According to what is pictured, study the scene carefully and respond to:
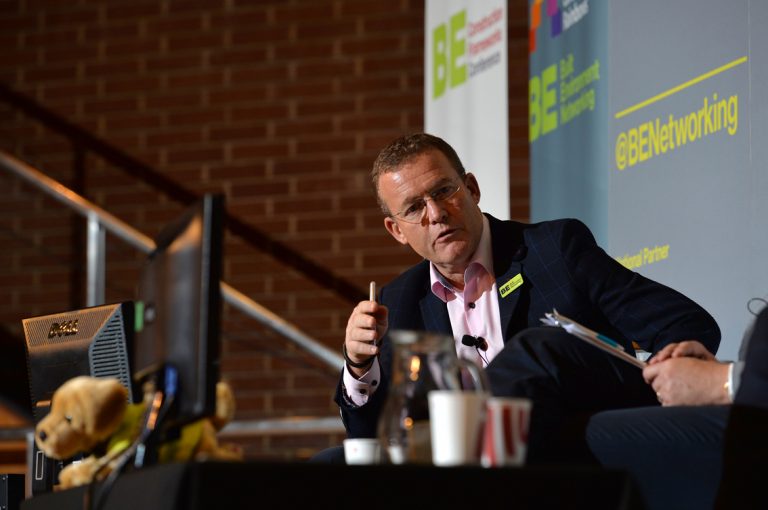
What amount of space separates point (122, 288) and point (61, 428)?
12.1ft

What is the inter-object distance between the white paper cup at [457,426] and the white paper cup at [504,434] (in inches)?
0.5

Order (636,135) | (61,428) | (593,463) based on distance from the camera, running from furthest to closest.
A: (636,135) → (593,463) → (61,428)

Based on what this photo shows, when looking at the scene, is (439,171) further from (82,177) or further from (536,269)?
(82,177)

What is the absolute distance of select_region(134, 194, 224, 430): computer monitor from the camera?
1.40 m

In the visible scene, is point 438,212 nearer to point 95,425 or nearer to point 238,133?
point 95,425

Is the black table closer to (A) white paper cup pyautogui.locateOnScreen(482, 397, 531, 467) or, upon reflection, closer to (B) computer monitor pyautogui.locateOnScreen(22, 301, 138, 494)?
(A) white paper cup pyautogui.locateOnScreen(482, 397, 531, 467)

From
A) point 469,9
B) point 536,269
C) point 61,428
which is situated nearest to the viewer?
point 61,428

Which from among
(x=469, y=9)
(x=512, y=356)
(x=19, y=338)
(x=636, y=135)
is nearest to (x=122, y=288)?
(x=19, y=338)

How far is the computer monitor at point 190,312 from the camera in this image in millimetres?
1398

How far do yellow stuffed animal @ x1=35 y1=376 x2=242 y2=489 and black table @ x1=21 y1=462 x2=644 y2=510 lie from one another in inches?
11.4

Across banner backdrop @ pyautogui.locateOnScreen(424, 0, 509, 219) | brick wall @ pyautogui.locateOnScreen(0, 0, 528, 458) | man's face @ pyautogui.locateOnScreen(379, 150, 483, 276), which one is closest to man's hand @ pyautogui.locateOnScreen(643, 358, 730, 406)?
man's face @ pyautogui.locateOnScreen(379, 150, 483, 276)

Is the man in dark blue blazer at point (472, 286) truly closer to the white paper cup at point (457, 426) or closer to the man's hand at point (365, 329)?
Answer: the man's hand at point (365, 329)

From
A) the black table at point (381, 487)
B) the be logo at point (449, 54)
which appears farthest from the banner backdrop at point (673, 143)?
the black table at point (381, 487)

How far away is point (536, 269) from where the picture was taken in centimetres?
276
